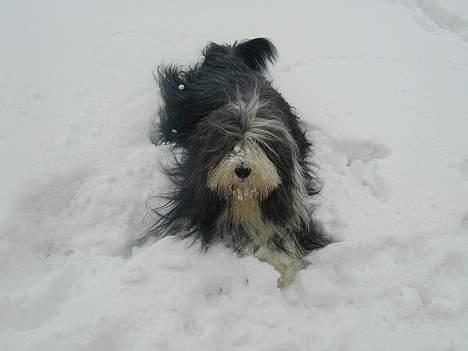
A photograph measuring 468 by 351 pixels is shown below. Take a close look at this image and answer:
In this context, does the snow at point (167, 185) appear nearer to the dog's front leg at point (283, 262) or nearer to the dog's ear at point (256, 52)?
the dog's front leg at point (283, 262)

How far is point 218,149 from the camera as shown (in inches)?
83.7

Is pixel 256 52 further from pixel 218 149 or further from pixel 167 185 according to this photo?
pixel 218 149

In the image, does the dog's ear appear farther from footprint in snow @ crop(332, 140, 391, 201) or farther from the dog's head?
footprint in snow @ crop(332, 140, 391, 201)

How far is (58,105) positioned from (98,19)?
1353 millimetres

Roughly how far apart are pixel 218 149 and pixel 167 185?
78 cm

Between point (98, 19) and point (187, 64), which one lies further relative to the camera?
point (98, 19)

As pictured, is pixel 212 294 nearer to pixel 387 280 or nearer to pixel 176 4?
pixel 387 280

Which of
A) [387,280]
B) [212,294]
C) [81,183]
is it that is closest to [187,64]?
[81,183]

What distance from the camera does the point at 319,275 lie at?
234cm

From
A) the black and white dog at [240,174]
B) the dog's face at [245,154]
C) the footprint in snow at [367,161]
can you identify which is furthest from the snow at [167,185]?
the dog's face at [245,154]

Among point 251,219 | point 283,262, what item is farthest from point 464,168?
point 251,219

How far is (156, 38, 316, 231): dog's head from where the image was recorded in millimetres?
2082

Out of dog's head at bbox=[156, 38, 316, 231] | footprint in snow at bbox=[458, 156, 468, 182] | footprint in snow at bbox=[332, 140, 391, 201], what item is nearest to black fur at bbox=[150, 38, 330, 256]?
dog's head at bbox=[156, 38, 316, 231]

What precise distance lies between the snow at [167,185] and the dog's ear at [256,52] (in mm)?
201
